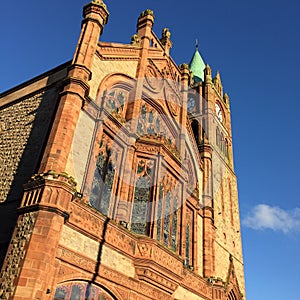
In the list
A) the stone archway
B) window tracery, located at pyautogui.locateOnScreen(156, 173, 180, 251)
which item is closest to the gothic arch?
window tracery, located at pyautogui.locateOnScreen(156, 173, 180, 251)

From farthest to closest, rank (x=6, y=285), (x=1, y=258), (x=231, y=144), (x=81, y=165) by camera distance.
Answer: (x=231, y=144) → (x=81, y=165) → (x=1, y=258) → (x=6, y=285)

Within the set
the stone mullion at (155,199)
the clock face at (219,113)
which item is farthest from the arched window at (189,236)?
the clock face at (219,113)

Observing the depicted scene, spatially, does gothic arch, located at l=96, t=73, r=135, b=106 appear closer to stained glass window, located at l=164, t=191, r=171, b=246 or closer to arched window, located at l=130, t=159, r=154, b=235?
arched window, located at l=130, t=159, r=154, b=235

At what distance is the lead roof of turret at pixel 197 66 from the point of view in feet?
157

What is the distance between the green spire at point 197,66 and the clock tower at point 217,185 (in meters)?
6.54

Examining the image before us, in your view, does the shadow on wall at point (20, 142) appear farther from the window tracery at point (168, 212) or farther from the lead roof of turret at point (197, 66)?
the lead roof of turret at point (197, 66)

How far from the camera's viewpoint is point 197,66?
164ft

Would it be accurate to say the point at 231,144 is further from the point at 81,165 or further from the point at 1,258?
the point at 1,258

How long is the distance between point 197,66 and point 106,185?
37.3 metres

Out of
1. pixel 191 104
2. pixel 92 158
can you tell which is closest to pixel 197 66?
pixel 191 104

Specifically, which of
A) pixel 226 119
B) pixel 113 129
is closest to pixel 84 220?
pixel 113 129

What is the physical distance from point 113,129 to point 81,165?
3601 millimetres

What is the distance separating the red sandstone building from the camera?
38.0 feet

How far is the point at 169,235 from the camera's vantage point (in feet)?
61.2
